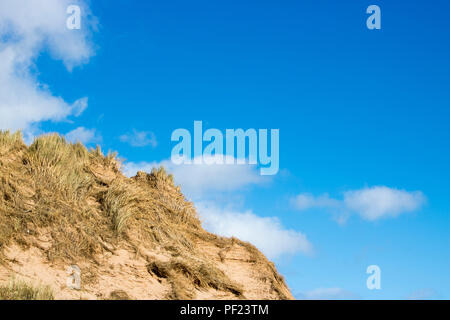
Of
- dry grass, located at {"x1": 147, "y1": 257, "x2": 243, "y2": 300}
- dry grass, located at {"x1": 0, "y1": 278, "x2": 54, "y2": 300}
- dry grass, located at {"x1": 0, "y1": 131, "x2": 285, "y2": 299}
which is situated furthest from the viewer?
dry grass, located at {"x1": 147, "y1": 257, "x2": 243, "y2": 300}

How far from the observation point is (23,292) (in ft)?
34.5

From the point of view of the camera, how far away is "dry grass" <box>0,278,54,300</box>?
10430 millimetres

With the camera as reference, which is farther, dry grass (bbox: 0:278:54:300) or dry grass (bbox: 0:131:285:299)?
dry grass (bbox: 0:131:285:299)

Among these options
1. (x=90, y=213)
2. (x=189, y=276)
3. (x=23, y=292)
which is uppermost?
(x=90, y=213)

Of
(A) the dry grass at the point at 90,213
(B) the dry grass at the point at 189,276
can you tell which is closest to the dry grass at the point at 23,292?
(A) the dry grass at the point at 90,213

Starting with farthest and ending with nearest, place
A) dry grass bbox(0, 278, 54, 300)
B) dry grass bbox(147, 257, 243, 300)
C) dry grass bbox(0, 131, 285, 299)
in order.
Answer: dry grass bbox(147, 257, 243, 300)
dry grass bbox(0, 131, 285, 299)
dry grass bbox(0, 278, 54, 300)

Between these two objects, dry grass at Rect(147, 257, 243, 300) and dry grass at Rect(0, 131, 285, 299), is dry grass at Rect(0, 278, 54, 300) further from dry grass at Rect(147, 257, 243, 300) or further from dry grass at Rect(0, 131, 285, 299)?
dry grass at Rect(147, 257, 243, 300)

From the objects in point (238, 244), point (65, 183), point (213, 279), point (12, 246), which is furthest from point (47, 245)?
point (238, 244)

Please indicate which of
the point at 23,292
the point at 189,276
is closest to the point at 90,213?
the point at 189,276

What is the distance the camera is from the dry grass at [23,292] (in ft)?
34.2

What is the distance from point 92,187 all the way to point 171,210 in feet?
8.82

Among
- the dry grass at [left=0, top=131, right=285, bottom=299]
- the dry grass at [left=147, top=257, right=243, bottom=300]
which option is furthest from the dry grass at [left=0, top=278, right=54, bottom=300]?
the dry grass at [left=147, top=257, right=243, bottom=300]

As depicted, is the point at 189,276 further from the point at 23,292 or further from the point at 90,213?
the point at 23,292
